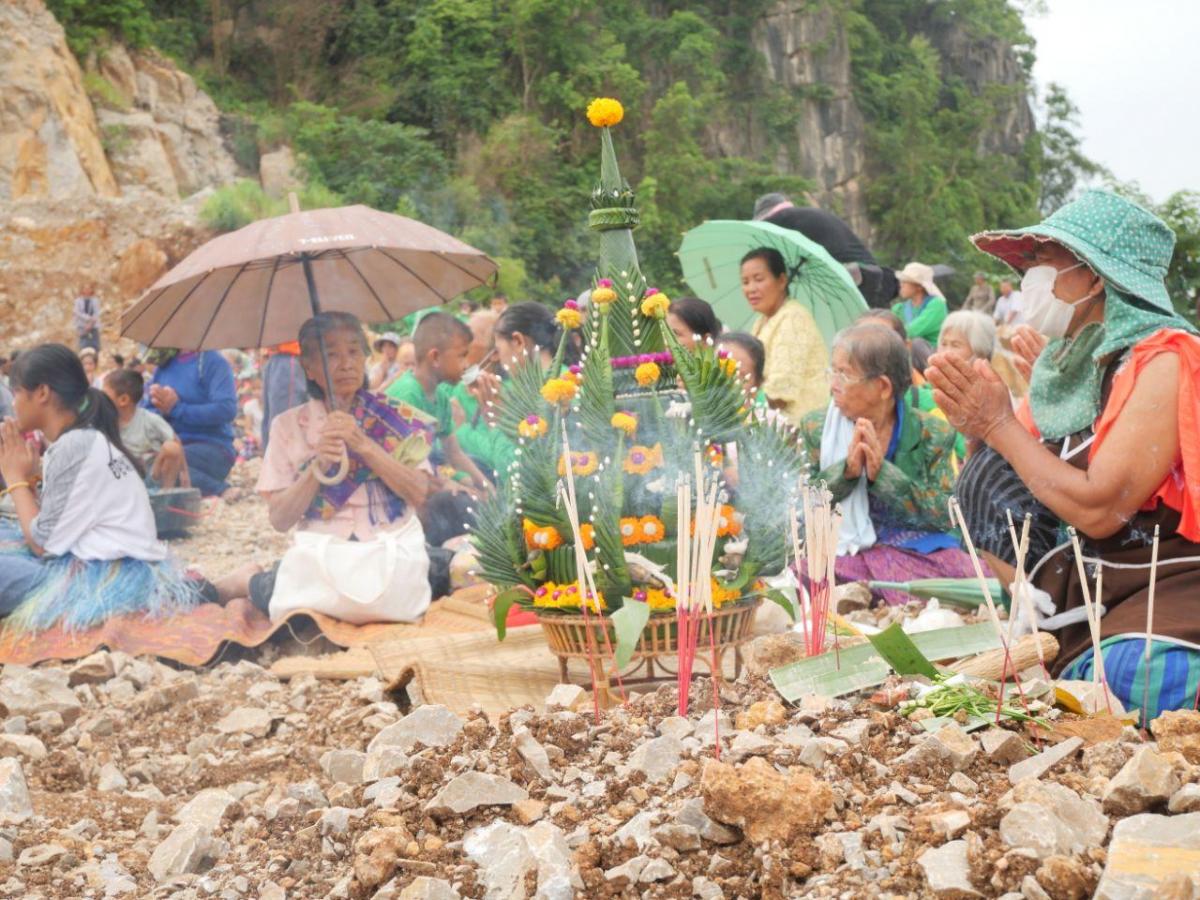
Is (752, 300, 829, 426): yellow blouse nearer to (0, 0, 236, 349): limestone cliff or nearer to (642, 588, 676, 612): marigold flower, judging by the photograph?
(642, 588, 676, 612): marigold flower

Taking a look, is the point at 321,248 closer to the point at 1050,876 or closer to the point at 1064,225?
the point at 1064,225

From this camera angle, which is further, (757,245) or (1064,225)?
(757,245)

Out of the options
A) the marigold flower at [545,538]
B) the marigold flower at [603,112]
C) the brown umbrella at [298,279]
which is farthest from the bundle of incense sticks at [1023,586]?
the brown umbrella at [298,279]

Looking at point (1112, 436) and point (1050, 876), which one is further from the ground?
point (1112, 436)

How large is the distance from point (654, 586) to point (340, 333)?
331cm

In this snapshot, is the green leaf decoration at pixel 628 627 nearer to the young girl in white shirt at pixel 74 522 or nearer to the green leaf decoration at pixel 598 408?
the green leaf decoration at pixel 598 408

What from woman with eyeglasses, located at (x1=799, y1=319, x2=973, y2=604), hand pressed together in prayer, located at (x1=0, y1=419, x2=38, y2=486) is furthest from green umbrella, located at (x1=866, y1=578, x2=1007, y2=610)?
hand pressed together in prayer, located at (x1=0, y1=419, x2=38, y2=486)

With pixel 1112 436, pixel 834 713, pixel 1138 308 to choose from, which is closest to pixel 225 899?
pixel 834 713

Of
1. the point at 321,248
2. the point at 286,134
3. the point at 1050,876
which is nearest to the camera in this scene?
the point at 1050,876

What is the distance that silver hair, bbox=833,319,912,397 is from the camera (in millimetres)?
5453

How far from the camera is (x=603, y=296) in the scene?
4047 millimetres

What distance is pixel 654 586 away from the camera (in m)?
3.86

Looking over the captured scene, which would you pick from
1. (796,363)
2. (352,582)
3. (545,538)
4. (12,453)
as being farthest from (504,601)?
(12,453)

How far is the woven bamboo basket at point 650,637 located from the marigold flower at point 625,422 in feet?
1.75
